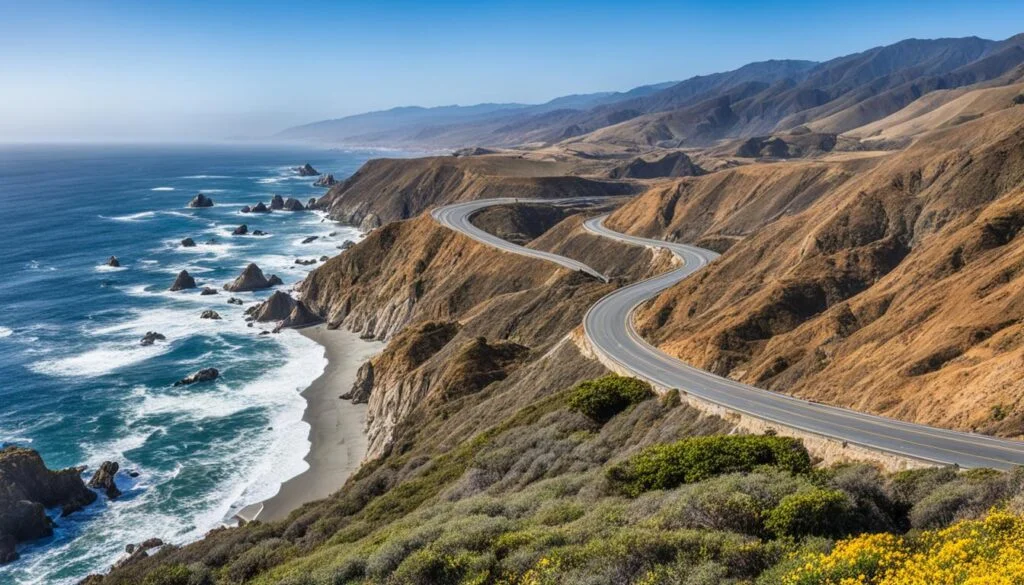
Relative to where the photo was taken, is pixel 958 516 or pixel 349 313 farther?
pixel 349 313

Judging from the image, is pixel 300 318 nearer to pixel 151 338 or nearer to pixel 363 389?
pixel 151 338

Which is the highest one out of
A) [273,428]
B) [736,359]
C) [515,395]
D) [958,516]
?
[958,516]

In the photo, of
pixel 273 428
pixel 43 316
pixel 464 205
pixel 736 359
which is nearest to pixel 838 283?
pixel 736 359

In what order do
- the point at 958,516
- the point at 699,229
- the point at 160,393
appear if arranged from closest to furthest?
the point at 958,516 → the point at 160,393 → the point at 699,229

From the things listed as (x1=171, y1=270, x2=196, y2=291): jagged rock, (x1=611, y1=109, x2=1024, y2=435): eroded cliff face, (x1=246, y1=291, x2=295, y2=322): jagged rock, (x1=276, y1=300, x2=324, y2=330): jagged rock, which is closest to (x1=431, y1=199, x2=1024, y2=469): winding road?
(x1=611, y1=109, x2=1024, y2=435): eroded cliff face

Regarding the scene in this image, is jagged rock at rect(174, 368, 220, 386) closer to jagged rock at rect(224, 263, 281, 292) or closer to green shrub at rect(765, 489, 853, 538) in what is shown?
jagged rock at rect(224, 263, 281, 292)

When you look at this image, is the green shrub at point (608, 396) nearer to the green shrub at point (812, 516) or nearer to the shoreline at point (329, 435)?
the green shrub at point (812, 516)

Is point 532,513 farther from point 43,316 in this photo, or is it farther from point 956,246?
point 43,316
